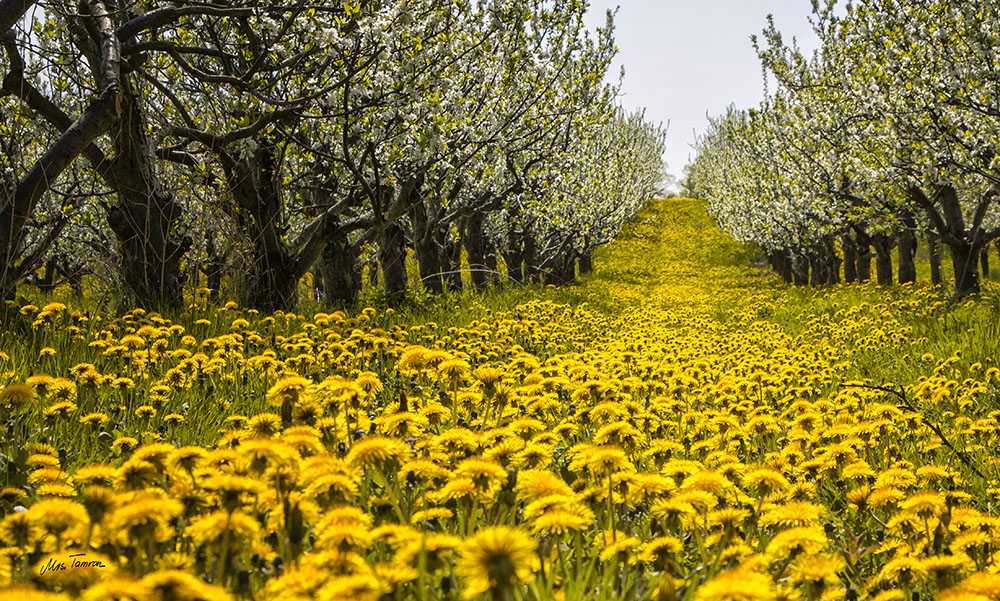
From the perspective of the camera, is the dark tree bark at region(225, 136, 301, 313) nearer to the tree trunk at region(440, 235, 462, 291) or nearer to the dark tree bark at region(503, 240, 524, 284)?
the tree trunk at region(440, 235, 462, 291)

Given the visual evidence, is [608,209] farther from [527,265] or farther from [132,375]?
[132,375]

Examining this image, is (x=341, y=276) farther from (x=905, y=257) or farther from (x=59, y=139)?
(x=905, y=257)

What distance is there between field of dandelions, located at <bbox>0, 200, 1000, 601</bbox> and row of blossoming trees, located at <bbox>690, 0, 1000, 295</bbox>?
517 cm

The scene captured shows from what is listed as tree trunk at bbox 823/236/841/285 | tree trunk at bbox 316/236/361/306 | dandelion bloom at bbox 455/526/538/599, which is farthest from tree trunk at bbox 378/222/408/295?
tree trunk at bbox 823/236/841/285

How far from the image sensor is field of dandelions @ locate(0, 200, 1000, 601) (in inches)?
53.7

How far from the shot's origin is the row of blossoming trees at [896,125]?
8.81 meters

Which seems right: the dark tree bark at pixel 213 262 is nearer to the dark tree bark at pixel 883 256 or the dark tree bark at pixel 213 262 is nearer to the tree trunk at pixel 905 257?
the tree trunk at pixel 905 257

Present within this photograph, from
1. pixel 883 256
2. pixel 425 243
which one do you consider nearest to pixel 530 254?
pixel 425 243

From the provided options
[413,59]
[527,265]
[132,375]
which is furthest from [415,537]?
[527,265]

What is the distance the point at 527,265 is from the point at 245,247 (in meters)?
14.2

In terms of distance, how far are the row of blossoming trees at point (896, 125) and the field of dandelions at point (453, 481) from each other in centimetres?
517

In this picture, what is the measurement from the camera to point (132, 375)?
3.95 m

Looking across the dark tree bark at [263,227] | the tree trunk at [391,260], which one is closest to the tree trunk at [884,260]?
the tree trunk at [391,260]

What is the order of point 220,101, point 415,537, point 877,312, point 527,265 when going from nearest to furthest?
point 415,537 → point 220,101 → point 877,312 → point 527,265
